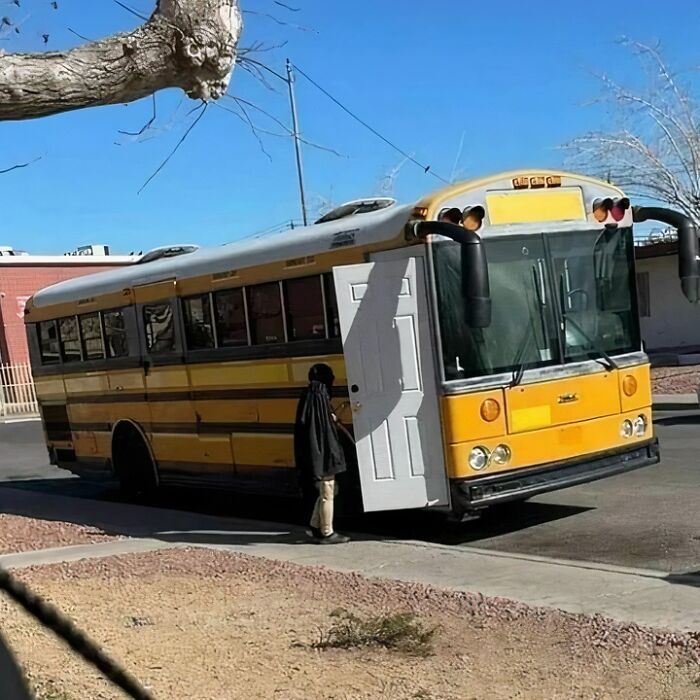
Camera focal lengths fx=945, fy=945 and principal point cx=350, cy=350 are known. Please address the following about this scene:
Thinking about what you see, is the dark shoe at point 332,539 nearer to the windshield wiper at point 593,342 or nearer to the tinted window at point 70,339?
the windshield wiper at point 593,342

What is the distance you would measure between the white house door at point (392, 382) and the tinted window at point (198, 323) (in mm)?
2536

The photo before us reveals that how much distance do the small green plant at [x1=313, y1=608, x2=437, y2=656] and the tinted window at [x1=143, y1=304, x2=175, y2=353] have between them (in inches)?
223

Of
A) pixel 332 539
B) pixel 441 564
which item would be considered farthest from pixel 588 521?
pixel 332 539

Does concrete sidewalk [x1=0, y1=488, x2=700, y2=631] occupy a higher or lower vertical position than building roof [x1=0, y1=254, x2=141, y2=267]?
lower

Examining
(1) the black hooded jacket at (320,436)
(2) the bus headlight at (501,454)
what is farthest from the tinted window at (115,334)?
(2) the bus headlight at (501,454)

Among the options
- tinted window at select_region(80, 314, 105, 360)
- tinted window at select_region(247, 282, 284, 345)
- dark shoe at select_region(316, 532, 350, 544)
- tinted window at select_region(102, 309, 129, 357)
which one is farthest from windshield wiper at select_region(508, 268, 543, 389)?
tinted window at select_region(80, 314, 105, 360)

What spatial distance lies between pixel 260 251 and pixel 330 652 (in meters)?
5.14

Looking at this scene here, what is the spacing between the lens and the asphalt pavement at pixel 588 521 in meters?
7.68

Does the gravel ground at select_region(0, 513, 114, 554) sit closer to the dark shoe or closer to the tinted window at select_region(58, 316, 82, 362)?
the tinted window at select_region(58, 316, 82, 362)

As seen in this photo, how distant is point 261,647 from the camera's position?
5562 mm

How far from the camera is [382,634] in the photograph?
552cm

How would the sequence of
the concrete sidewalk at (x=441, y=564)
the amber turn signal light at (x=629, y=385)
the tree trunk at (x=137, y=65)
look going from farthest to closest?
the amber turn signal light at (x=629, y=385) → the concrete sidewalk at (x=441, y=564) → the tree trunk at (x=137, y=65)

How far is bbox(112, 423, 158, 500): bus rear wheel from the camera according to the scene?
12.1m

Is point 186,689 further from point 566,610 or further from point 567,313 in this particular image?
point 567,313
